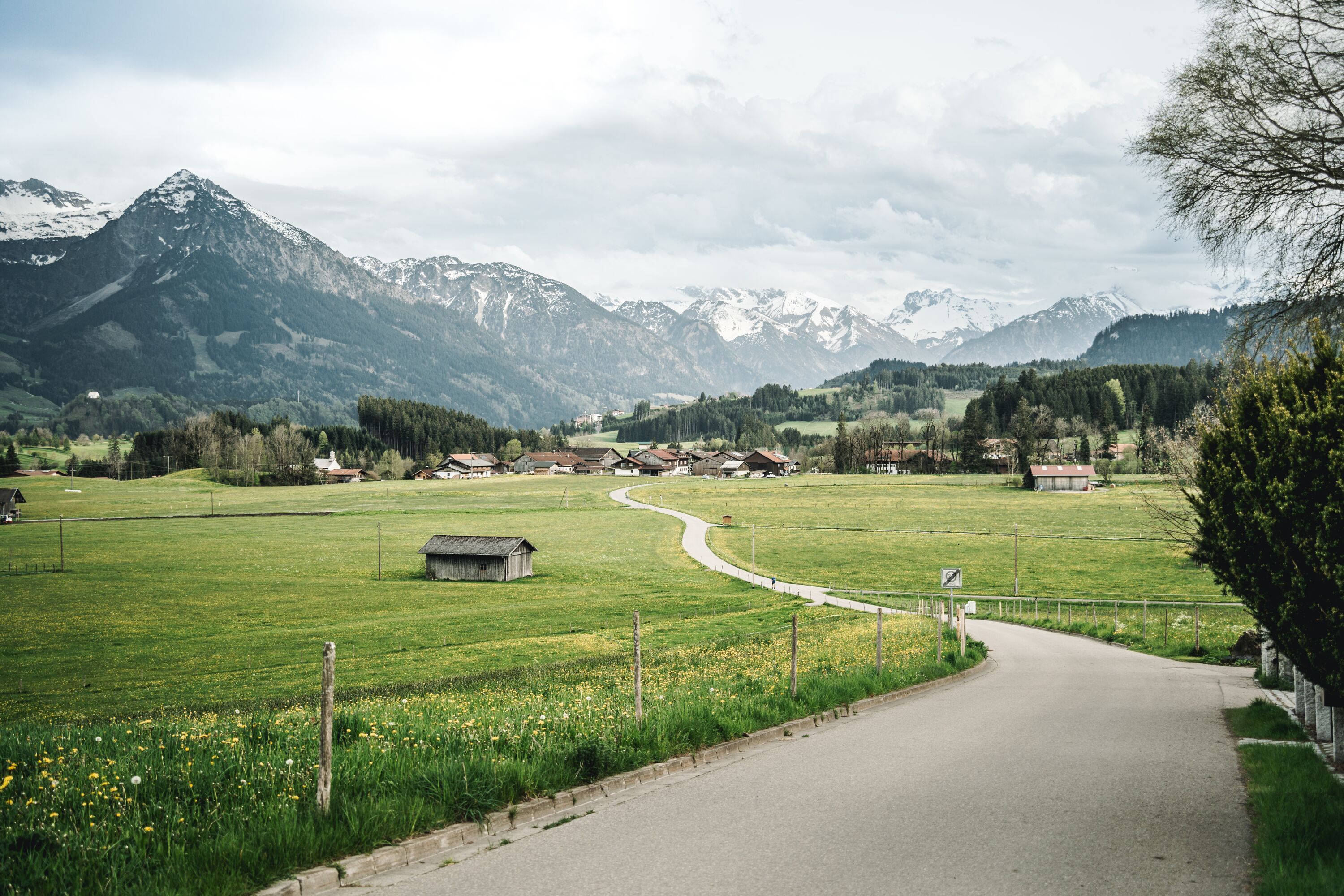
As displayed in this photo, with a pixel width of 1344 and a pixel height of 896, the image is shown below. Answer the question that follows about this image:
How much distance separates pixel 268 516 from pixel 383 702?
106717 mm

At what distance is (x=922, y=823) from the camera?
944 centimetres

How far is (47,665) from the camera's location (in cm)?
3531

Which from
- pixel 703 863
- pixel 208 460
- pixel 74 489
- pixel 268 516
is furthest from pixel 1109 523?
pixel 208 460

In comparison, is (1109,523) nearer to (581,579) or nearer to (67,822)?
(581,579)

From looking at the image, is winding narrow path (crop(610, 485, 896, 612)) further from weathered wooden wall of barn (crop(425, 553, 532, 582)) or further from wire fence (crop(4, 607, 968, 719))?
weathered wooden wall of barn (crop(425, 553, 532, 582))

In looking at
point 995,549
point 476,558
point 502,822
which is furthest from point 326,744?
point 995,549

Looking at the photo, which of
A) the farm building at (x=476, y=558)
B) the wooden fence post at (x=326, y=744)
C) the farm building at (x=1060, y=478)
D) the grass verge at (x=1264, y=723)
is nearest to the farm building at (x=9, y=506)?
the farm building at (x=476, y=558)

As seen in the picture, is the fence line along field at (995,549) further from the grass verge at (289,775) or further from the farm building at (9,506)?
the farm building at (9,506)

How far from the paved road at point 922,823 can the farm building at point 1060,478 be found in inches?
5256

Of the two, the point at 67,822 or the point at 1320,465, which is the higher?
the point at 1320,465

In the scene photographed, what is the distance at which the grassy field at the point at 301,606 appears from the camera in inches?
1272

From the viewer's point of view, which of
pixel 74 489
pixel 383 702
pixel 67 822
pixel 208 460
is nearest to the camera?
pixel 67 822

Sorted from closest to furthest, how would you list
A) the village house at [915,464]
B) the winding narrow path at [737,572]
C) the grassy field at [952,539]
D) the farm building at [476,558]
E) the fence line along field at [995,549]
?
the fence line along field at [995,549] < the winding narrow path at [737,572] < the grassy field at [952,539] < the farm building at [476,558] < the village house at [915,464]

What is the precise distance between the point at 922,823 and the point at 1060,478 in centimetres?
14357
